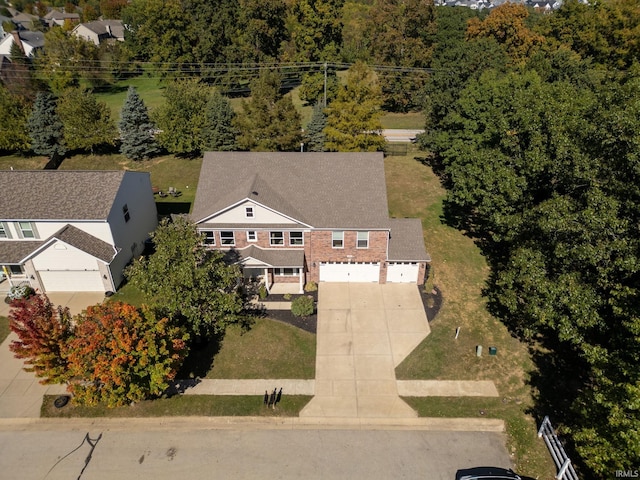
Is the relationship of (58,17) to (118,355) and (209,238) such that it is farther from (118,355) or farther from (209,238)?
(118,355)

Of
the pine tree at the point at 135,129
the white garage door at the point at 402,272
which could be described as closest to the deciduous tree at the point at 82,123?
the pine tree at the point at 135,129

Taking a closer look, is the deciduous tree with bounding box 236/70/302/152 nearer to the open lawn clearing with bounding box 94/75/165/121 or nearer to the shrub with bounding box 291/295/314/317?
the shrub with bounding box 291/295/314/317

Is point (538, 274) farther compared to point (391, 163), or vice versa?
point (391, 163)

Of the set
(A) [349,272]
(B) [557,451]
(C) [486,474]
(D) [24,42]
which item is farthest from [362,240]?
(D) [24,42]

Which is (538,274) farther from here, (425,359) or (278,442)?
(278,442)

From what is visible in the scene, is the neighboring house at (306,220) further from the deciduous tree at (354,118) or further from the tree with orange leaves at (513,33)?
the tree with orange leaves at (513,33)

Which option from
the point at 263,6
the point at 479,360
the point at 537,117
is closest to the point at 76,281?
the point at 479,360

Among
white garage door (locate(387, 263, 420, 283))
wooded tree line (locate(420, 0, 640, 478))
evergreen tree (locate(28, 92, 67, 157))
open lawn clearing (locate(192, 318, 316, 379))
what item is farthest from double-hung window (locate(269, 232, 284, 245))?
evergreen tree (locate(28, 92, 67, 157))
